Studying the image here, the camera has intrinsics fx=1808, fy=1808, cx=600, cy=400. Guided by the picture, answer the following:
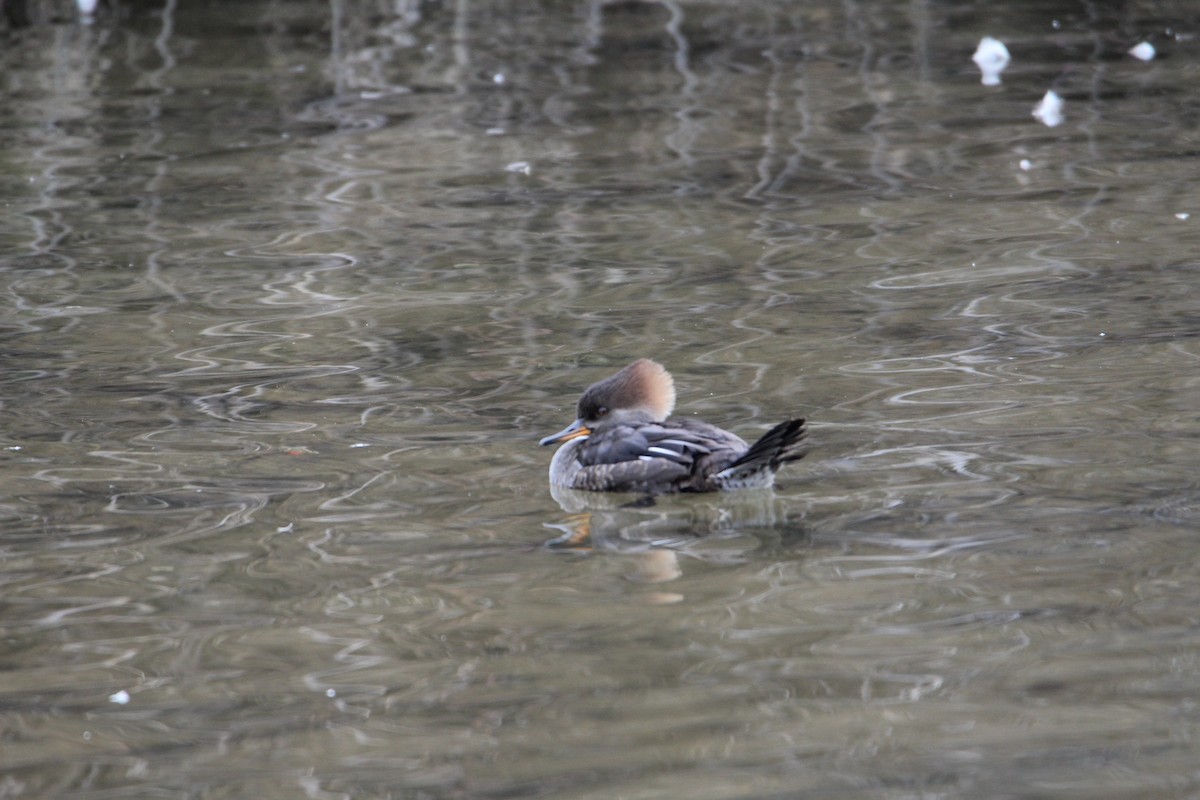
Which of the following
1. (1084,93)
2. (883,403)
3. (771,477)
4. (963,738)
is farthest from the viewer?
(1084,93)

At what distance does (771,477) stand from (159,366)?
305 centimetres

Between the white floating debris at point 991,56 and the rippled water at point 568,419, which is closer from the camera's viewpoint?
the rippled water at point 568,419

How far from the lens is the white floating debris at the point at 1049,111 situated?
12.0 meters

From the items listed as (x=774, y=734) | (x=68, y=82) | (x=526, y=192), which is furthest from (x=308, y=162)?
(x=774, y=734)

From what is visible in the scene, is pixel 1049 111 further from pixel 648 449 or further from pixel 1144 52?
pixel 648 449

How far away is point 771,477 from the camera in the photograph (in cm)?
567

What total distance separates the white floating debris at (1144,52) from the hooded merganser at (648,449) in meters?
8.95

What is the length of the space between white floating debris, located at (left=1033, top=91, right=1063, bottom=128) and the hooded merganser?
655 cm

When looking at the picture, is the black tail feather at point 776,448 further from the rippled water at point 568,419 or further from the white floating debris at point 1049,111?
the white floating debris at point 1049,111

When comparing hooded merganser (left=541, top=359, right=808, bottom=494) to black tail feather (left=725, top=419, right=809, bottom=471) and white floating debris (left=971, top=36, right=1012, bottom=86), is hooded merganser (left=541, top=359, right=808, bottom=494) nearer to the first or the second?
black tail feather (left=725, top=419, right=809, bottom=471)

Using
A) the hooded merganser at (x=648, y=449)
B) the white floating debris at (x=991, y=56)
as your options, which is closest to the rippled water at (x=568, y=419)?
the hooded merganser at (x=648, y=449)

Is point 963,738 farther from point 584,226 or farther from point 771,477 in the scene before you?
point 584,226

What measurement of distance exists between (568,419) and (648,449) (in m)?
0.81

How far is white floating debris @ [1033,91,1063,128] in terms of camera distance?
1196 cm
